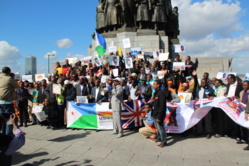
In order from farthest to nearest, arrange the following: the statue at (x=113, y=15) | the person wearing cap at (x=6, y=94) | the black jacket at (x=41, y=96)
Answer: the statue at (x=113, y=15) → the black jacket at (x=41, y=96) → the person wearing cap at (x=6, y=94)

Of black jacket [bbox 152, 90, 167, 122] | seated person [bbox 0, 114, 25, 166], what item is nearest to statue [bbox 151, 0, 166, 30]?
black jacket [bbox 152, 90, 167, 122]

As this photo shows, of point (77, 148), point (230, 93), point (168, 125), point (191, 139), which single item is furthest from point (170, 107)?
point (77, 148)

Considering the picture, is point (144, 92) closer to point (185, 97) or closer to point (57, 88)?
point (185, 97)

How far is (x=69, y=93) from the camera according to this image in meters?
8.56

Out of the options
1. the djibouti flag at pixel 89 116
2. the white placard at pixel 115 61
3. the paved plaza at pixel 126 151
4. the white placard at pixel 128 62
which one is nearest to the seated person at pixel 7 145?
the paved plaza at pixel 126 151

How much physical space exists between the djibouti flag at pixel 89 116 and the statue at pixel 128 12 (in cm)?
1138

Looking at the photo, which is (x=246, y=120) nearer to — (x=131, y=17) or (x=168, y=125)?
(x=168, y=125)

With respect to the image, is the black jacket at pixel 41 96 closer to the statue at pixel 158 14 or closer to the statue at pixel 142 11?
the statue at pixel 142 11

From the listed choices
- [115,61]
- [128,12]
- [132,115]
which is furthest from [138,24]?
[132,115]

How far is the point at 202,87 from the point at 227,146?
219cm

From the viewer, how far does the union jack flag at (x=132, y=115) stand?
7957 mm

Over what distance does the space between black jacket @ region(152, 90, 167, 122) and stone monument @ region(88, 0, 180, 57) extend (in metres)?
11.5

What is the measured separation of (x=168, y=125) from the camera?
24.0ft

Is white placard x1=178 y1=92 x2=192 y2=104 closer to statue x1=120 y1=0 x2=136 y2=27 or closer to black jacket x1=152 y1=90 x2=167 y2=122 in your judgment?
black jacket x1=152 y1=90 x2=167 y2=122
